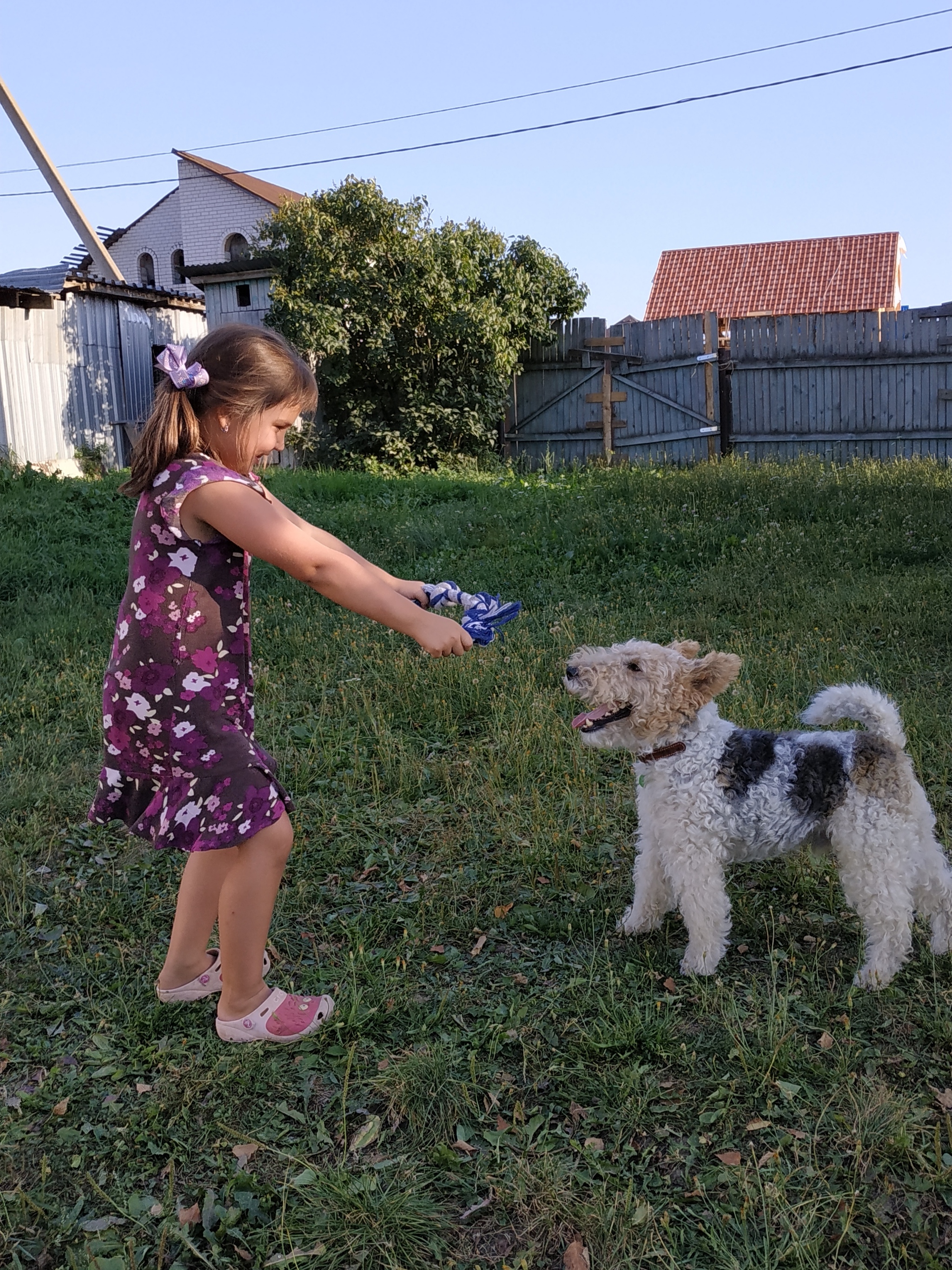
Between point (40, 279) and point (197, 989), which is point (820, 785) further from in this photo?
point (40, 279)

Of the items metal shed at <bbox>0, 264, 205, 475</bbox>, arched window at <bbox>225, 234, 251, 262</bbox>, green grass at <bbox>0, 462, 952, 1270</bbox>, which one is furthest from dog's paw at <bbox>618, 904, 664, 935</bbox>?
arched window at <bbox>225, 234, 251, 262</bbox>

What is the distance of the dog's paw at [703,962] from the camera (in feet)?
11.5

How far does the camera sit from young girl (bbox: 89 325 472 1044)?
2.75m

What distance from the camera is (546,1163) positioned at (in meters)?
2.60

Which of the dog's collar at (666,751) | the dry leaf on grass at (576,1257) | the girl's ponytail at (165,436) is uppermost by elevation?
the girl's ponytail at (165,436)

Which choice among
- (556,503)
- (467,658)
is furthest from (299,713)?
(556,503)

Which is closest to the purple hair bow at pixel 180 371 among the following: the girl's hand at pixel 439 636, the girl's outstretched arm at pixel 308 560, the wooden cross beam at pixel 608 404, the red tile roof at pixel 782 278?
the girl's outstretched arm at pixel 308 560

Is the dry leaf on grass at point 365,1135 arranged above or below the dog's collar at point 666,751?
below

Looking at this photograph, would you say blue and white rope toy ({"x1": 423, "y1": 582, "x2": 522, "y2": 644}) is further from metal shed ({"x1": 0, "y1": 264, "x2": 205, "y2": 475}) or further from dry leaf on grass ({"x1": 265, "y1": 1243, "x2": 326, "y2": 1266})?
metal shed ({"x1": 0, "y1": 264, "x2": 205, "y2": 475})

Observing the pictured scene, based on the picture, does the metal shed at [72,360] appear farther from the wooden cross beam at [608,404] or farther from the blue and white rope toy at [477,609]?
the blue and white rope toy at [477,609]

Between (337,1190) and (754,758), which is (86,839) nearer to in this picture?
(337,1190)

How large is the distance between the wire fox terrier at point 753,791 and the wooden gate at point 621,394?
37.5 ft

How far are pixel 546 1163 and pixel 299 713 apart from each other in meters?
3.94

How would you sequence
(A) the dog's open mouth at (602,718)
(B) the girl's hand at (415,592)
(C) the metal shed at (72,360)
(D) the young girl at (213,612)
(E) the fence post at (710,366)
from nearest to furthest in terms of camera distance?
(D) the young girl at (213,612) → (B) the girl's hand at (415,592) → (A) the dog's open mouth at (602,718) → (E) the fence post at (710,366) → (C) the metal shed at (72,360)
